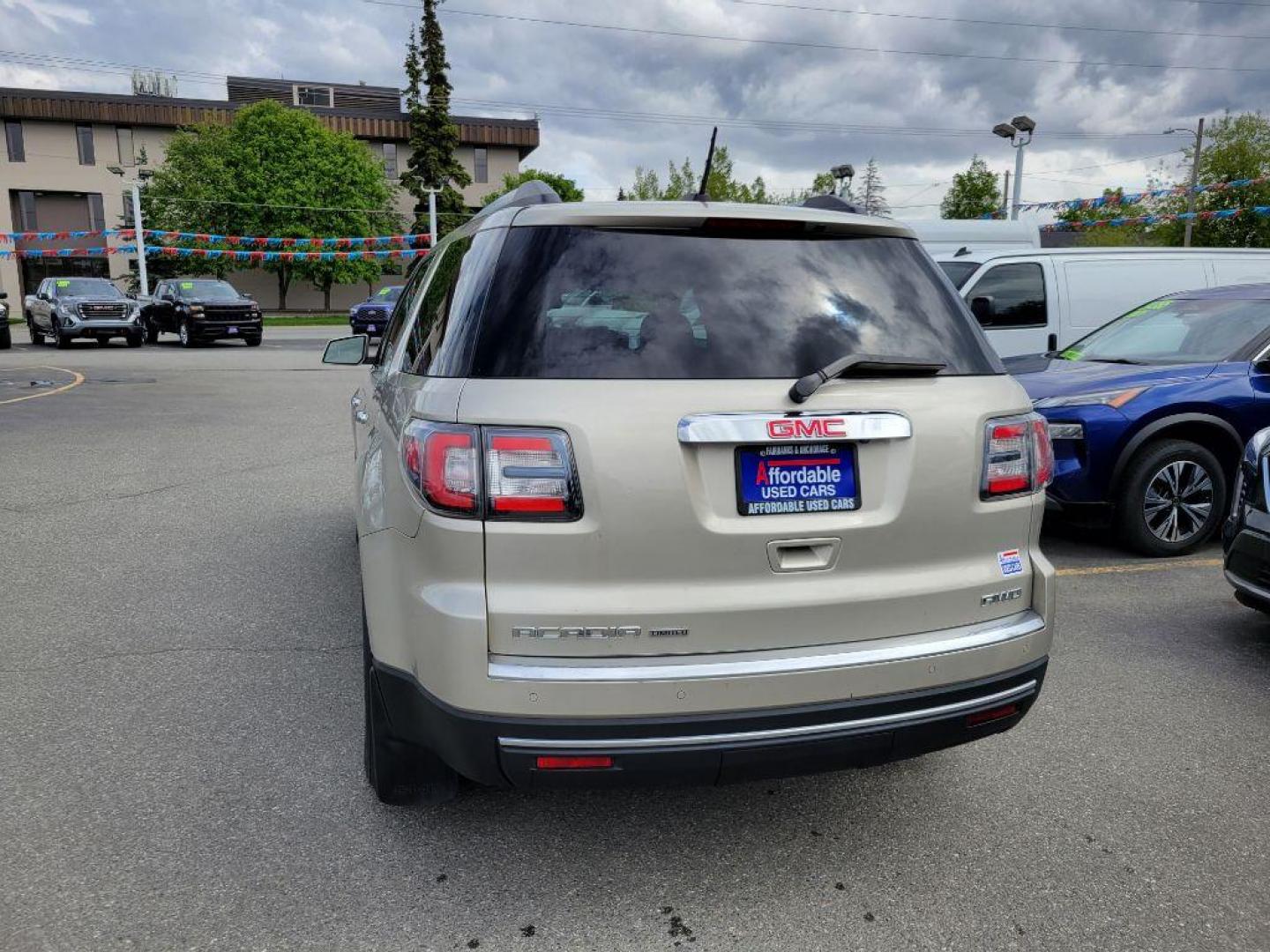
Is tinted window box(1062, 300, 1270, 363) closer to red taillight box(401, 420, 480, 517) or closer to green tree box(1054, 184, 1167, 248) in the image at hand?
red taillight box(401, 420, 480, 517)

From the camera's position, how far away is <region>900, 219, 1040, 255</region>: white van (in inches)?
574

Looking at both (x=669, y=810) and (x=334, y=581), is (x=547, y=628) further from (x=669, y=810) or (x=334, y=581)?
(x=334, y=581)

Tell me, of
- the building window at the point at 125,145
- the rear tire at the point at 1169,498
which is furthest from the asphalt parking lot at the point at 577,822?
the building window at the point at 125,145

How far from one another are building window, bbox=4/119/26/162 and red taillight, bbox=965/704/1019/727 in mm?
65900

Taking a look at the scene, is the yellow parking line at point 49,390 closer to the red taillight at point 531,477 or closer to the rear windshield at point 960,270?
the rear windshield at point 960,270

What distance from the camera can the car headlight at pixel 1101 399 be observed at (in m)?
5.65

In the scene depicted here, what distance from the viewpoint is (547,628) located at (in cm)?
218

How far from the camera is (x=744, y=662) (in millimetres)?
2254

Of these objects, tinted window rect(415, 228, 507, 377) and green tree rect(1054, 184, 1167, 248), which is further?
green tree rect(1054, 184, 1167, 248)

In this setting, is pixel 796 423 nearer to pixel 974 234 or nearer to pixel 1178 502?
pixel 1178 502

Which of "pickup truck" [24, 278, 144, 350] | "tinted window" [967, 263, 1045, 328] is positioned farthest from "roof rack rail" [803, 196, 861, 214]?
"pickup truck" [24, 278, 144, 350]

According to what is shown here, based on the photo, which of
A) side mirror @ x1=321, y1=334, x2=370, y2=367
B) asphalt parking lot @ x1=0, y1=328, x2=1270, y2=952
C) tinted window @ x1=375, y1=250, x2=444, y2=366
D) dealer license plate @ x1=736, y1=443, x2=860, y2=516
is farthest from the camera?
side mirror @ x1=321, y1=334, x2=370, y2=367

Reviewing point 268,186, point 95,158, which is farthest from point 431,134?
point 95,158

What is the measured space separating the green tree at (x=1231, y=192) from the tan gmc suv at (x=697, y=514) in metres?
37.8
